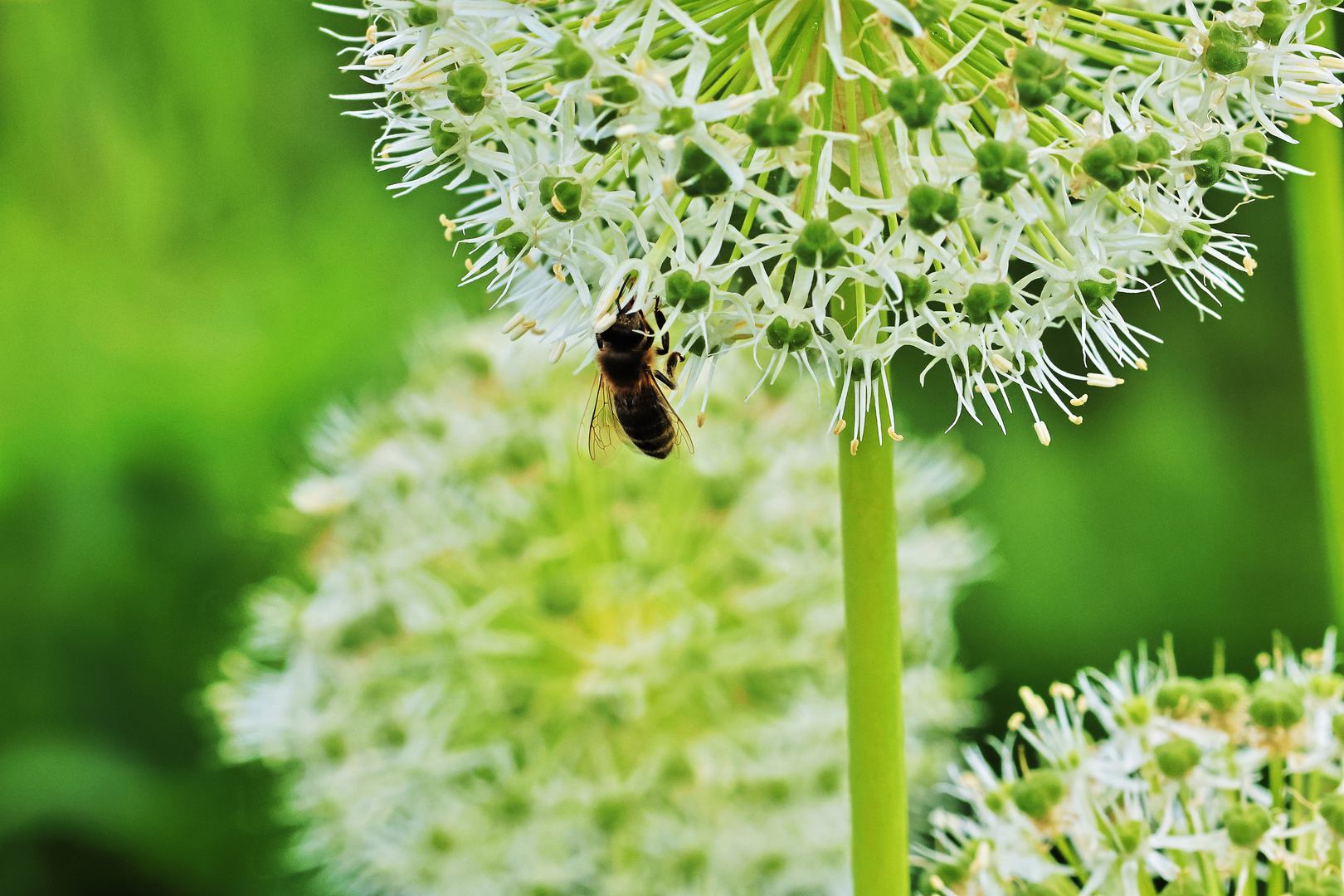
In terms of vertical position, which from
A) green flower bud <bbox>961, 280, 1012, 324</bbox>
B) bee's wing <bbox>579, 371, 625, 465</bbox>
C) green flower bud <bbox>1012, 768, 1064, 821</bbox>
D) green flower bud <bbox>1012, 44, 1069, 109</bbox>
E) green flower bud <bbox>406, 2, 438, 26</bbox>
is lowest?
green flower bud <bbox>1012, 768, 1064, 821</bbox>

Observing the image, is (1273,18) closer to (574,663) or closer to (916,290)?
(916,290)

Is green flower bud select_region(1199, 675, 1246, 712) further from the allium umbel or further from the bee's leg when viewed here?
the bee's leg

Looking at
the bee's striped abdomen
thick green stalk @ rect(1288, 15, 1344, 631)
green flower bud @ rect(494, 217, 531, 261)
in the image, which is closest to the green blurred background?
the bee's striped abdomen

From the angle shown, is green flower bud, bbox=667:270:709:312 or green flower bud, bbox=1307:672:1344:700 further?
green flower bud, bbox=1307:672:1344:700

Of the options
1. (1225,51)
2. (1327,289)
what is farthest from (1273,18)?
(1327,289)

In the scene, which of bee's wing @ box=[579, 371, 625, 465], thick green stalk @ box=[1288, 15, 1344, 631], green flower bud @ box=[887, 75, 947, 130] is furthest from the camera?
bee's wing @ box=[579, 371, 625, 465]

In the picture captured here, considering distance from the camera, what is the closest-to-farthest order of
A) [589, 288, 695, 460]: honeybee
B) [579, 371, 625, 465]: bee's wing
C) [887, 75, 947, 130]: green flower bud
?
[887, 75, 947, 130]: green flower bud
[589, 288, 695, 460]: honeybee
[579, 371, 625, 465]: bee's wing
